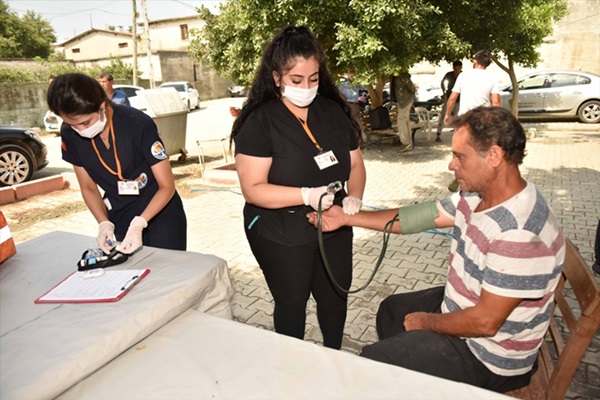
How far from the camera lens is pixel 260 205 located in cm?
191

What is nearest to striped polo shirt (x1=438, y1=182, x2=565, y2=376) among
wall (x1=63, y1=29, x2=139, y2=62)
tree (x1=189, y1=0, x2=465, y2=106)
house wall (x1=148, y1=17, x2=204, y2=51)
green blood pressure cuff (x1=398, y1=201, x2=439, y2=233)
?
green blood pressure cuff (x1=398, y1=201, x2=439, y2=233)

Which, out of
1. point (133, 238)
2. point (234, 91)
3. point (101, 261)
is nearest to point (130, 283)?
point (101, 261)

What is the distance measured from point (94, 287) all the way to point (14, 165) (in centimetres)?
684

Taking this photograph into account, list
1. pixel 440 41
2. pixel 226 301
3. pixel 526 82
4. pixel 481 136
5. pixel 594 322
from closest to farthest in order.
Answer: pixel 594 322 → pixel 481 136 → pixel 226 301 → pixel 440 41 → pixel 526 82

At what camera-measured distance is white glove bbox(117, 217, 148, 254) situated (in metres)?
1.97

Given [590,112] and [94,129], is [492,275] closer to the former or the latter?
[94,129]

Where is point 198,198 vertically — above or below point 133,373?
below

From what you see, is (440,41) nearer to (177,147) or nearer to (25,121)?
(177,147)

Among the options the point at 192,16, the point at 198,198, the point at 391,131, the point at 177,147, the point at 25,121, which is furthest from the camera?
the point at 192,16

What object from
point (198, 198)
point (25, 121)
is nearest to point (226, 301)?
point (198, 198)

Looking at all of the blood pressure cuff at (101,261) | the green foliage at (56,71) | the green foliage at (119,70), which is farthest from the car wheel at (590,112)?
the green foliage at (119,70)

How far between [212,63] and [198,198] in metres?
3.74

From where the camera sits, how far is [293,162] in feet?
6.26

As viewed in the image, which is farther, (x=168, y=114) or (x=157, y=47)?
(x=157, y=47)
